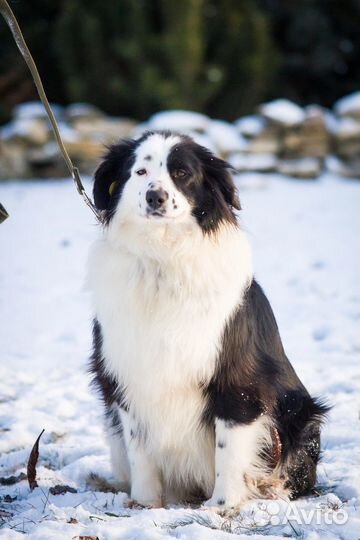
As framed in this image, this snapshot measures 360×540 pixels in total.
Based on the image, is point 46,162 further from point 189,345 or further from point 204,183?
point 189,345

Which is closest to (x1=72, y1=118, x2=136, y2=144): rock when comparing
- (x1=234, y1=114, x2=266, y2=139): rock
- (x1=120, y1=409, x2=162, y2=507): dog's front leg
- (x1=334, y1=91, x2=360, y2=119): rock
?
(x1=234, y1=114, x2=266, y2=139): rock

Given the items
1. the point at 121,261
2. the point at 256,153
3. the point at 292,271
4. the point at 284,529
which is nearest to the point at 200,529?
the point at 284,529

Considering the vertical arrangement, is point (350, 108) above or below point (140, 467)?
above

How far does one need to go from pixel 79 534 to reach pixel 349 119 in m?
13.5

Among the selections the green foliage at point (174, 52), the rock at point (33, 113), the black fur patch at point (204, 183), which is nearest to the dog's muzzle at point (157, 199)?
the black fur patch at point (204, 183)

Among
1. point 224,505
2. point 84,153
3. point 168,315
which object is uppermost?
point 84,153

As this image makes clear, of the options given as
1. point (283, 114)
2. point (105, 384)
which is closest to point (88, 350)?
point (105, 384)

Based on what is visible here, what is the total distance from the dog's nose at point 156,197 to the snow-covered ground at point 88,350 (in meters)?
1.47

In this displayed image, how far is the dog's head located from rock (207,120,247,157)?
33.7ft

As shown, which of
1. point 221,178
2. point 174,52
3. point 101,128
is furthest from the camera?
point 174,52

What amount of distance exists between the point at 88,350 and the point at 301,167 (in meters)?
9.04

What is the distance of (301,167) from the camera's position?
14.2 meters

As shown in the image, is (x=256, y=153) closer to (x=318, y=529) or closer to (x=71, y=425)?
(x=71, y=425)

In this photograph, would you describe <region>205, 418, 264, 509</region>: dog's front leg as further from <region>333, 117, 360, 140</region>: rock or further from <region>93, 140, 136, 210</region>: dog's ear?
<region>333, 117, 360, 140</region>: rock
